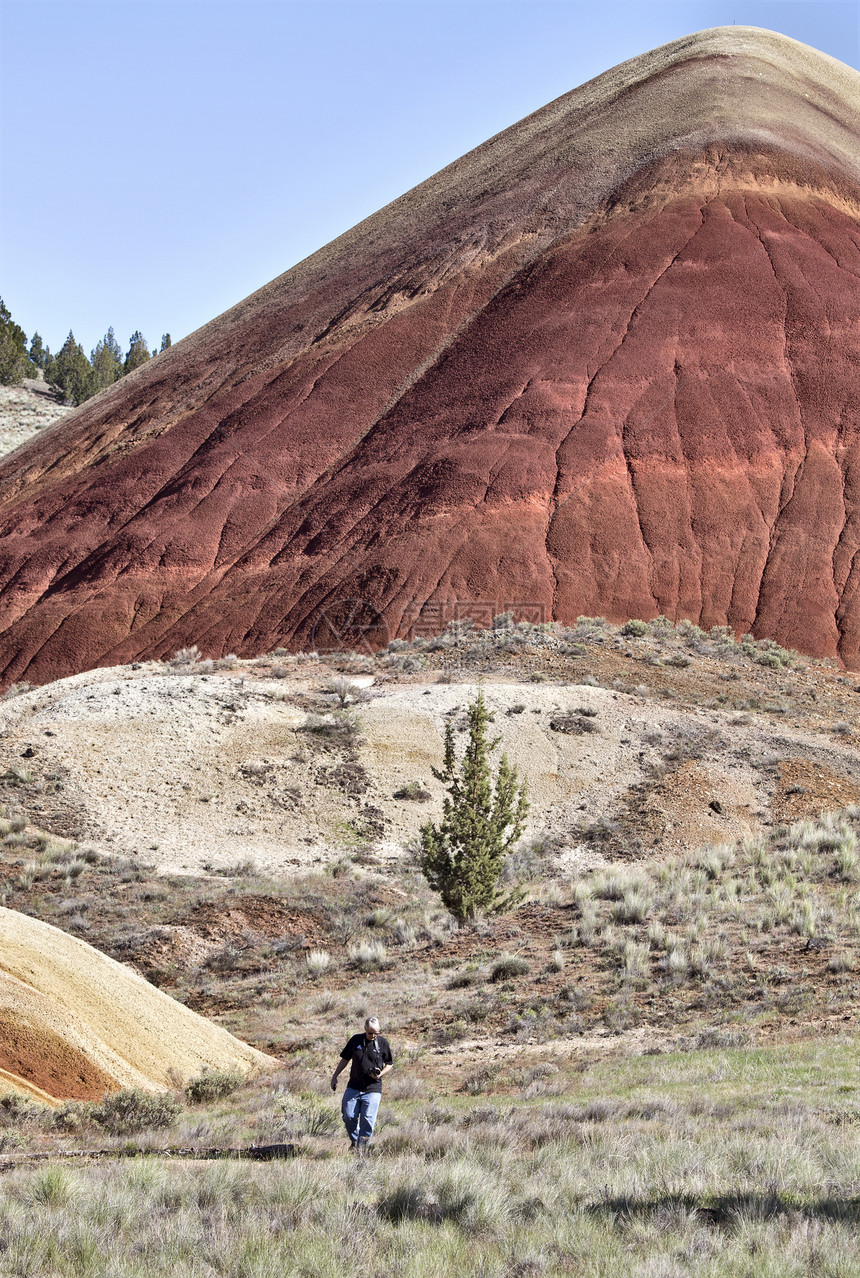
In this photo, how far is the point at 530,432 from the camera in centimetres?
3953

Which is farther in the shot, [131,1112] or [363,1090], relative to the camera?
[131,1112]

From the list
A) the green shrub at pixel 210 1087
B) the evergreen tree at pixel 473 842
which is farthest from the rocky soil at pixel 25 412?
the green shrub at pixel 210 1087

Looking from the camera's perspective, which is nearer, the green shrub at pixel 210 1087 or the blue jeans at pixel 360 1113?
the blue jeans at pixel 360 1113

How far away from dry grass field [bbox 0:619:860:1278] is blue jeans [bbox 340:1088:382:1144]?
0.20 m

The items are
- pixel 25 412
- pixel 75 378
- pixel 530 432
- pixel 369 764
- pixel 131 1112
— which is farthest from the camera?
pixel 75 378

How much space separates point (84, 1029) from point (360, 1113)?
3631 mm

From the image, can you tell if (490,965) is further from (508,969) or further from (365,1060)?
(365,1060)

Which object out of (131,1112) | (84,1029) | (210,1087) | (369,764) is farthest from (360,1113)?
(369,764)

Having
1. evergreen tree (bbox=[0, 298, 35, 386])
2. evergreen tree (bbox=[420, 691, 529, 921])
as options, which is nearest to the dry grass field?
evergreen tree (bbox=[420, 691, 529, 921])

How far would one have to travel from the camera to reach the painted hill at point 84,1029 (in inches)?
372

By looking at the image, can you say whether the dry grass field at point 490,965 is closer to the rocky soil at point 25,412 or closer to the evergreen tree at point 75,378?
the rocky soil at point 25,412

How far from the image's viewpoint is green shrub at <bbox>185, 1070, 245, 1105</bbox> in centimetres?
995

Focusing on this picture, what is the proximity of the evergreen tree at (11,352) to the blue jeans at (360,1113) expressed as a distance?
78.1 meters

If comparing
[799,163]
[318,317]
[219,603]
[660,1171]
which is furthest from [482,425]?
[660,1171]
